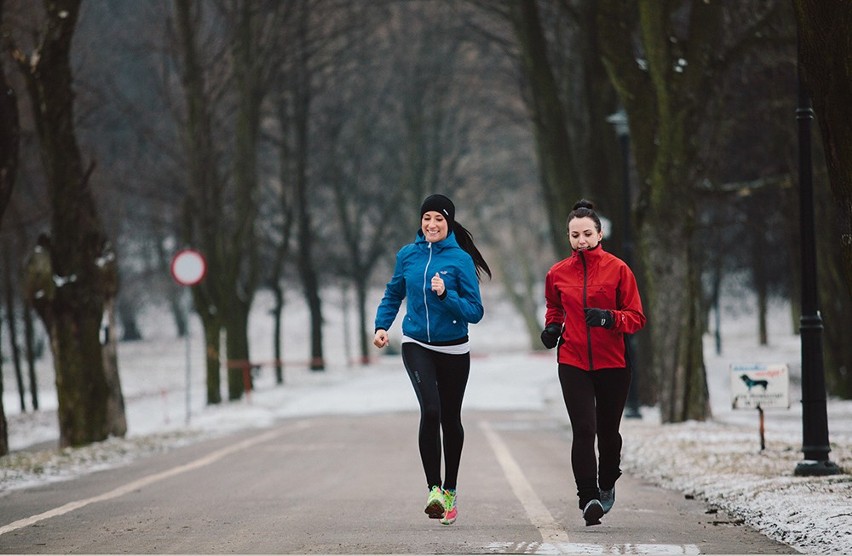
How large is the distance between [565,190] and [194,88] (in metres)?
9.15

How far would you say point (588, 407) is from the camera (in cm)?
926

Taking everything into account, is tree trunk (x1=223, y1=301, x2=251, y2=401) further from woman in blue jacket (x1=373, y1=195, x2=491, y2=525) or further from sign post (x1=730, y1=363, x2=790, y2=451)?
woman in blue jacket (x1=373, y1=195, x2=491, y2=525)

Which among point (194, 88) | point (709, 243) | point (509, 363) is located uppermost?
point (194, 88)

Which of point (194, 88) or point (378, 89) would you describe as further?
point (378, 89)

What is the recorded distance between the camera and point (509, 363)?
54469mm

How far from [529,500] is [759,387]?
4.56m

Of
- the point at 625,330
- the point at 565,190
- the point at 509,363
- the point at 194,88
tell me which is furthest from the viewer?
the point at 509,363

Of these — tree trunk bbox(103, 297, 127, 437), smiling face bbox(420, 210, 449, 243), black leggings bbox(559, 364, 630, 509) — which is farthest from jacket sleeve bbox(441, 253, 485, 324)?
tree trunk bbox(103, 297, 127, 437)

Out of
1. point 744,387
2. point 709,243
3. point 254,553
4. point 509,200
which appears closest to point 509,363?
point 709,243

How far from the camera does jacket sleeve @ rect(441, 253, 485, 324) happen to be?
9.26 metres

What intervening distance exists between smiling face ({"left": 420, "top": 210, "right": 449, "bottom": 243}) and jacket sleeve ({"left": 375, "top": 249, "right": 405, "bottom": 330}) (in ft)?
0.71

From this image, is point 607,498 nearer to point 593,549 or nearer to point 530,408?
point 593,549

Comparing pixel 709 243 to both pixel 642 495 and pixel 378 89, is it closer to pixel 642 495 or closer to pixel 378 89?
pixel 378 89

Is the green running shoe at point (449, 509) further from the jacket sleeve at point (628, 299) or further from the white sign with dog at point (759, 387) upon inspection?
the white sign with dog at point (759, 387)
